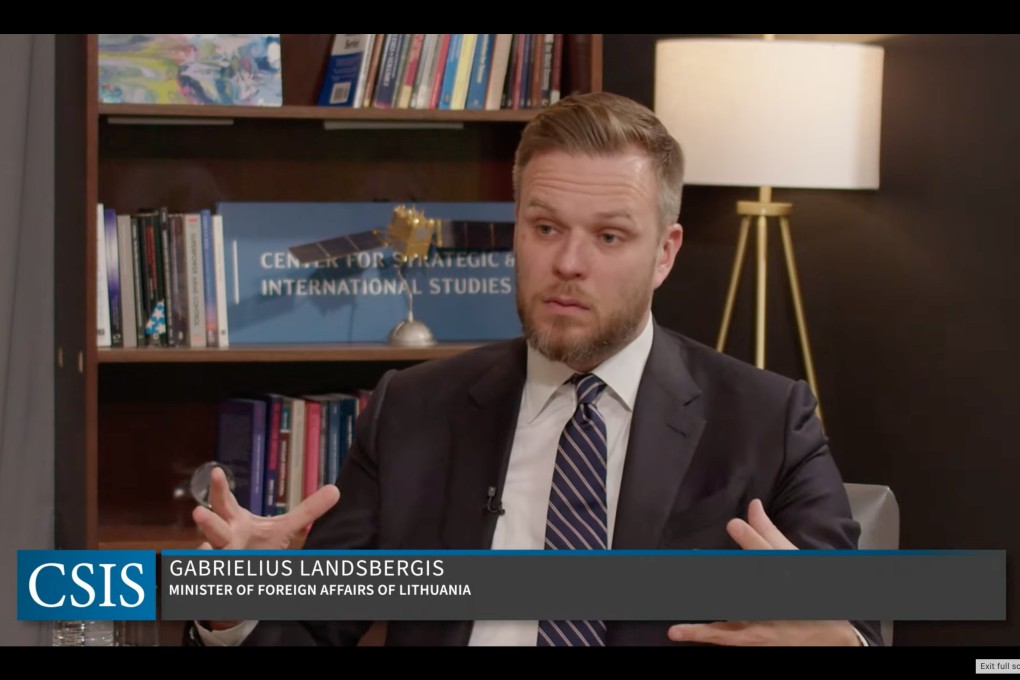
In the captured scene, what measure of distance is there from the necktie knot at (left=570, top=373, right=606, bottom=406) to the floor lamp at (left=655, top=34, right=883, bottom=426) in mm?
1102

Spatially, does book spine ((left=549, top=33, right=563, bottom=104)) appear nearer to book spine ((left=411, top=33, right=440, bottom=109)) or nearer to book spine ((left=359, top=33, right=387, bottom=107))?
book spine ((left=411, top=33, right=440, bottom=109))

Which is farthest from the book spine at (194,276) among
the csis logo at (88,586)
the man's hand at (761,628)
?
the man's hand at (761,628)

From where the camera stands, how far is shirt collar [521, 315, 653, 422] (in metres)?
1.84

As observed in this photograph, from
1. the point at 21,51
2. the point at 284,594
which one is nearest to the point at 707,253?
the point at 21,51

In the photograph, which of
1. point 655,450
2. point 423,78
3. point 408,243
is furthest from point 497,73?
point 655,450

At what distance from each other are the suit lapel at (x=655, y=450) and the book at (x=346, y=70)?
3.95 feet

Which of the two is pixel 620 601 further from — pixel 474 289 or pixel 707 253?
pixel 707 253

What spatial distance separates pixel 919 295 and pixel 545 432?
1.43 meters

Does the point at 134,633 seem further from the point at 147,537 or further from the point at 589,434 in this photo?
the point at 589,434

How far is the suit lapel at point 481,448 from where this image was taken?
1789mm

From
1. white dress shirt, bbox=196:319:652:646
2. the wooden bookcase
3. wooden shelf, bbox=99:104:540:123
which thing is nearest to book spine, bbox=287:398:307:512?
the wooden bookcase

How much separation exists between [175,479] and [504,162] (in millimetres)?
1044

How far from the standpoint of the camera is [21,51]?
2.69 meters

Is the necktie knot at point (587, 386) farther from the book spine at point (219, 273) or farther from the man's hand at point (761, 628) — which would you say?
the book spine at point (219, 273)
